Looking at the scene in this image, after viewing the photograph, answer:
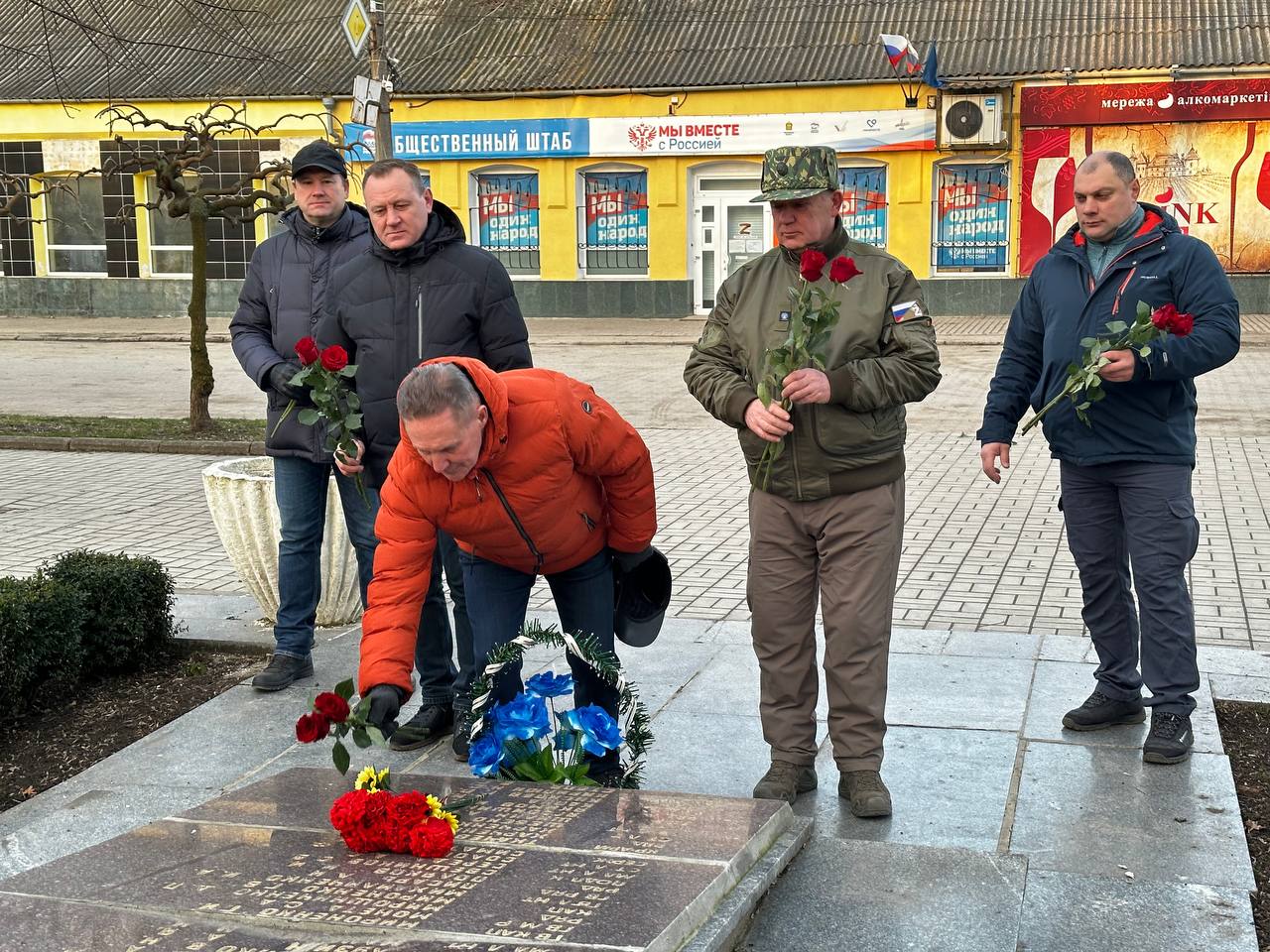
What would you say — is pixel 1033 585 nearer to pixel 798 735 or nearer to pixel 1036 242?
pixel 798 735

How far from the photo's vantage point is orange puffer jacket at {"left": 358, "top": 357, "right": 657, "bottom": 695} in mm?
3918

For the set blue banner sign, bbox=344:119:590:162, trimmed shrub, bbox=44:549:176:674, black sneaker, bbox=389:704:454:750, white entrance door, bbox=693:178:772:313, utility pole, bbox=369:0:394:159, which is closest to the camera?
black sneaker, bbox=389:704:454:750

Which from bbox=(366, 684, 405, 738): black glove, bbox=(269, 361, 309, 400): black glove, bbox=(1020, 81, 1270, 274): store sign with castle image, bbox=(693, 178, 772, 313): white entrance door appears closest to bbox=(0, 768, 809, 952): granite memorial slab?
bbox=(366, 684, 405, 738): black glove

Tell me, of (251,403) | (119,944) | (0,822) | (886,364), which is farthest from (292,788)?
(251,403)

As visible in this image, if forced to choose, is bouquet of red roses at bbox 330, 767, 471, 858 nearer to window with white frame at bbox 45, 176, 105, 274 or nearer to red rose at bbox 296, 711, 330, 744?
red rose at bbox 296, 711, 330, 744

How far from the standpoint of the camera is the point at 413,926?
2936mm

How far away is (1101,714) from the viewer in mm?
5090

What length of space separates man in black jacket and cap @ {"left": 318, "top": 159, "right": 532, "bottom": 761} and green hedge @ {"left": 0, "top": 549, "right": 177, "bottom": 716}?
4.46 feet

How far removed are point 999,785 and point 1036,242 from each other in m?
22.4

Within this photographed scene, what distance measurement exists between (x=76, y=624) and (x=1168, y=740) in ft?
12.9

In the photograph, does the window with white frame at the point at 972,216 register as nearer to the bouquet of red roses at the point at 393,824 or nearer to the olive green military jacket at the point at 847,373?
the olive green military jacket at the point at 847,373

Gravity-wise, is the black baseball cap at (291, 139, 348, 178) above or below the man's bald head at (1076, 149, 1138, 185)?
above

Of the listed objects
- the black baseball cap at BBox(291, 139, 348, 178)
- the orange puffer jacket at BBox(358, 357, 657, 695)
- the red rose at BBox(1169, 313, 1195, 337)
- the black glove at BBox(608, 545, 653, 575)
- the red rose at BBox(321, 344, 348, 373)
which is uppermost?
the black baseball cap at BBox(291, 139, 348, 178)

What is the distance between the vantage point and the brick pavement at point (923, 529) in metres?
7.07
